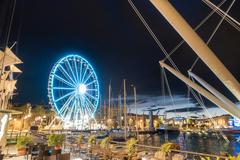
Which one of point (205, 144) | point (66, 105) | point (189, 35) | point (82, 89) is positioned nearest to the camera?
point (189, 35)

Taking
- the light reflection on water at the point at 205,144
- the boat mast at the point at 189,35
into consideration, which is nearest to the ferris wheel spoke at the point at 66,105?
the light reflection on water at the point at 205,144

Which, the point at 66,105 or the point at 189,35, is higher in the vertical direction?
the point at 66,105

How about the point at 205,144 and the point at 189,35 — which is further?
the point at 205,144

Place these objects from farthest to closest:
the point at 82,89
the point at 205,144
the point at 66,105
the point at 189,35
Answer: the point at 205,144, the point at 82,89, the point at 66,105, the point at 189,35

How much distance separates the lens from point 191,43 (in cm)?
653

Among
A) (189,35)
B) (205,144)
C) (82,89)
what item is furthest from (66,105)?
(205,144)

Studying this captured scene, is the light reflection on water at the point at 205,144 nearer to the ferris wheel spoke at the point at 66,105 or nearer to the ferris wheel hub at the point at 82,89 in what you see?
the ferris wheel hub at the point at 82,89

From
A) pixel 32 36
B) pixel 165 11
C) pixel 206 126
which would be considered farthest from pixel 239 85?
pixel 206 126

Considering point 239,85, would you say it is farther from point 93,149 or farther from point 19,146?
point 19,146

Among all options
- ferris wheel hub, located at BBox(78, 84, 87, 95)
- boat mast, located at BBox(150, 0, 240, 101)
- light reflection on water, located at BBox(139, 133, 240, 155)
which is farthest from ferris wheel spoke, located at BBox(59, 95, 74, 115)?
boat mast, located at BBox(150, 0, 240, 101)

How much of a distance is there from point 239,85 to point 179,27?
2.44m

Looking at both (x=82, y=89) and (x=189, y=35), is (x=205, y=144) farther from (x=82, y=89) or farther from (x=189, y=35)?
(x=189, y=35)

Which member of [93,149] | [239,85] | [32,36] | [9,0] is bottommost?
[93,149]

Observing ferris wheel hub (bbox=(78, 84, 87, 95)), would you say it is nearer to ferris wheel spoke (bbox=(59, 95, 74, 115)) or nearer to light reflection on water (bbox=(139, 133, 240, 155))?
ferris wheel spoke (bbox=(59, 95, 74, 115))
